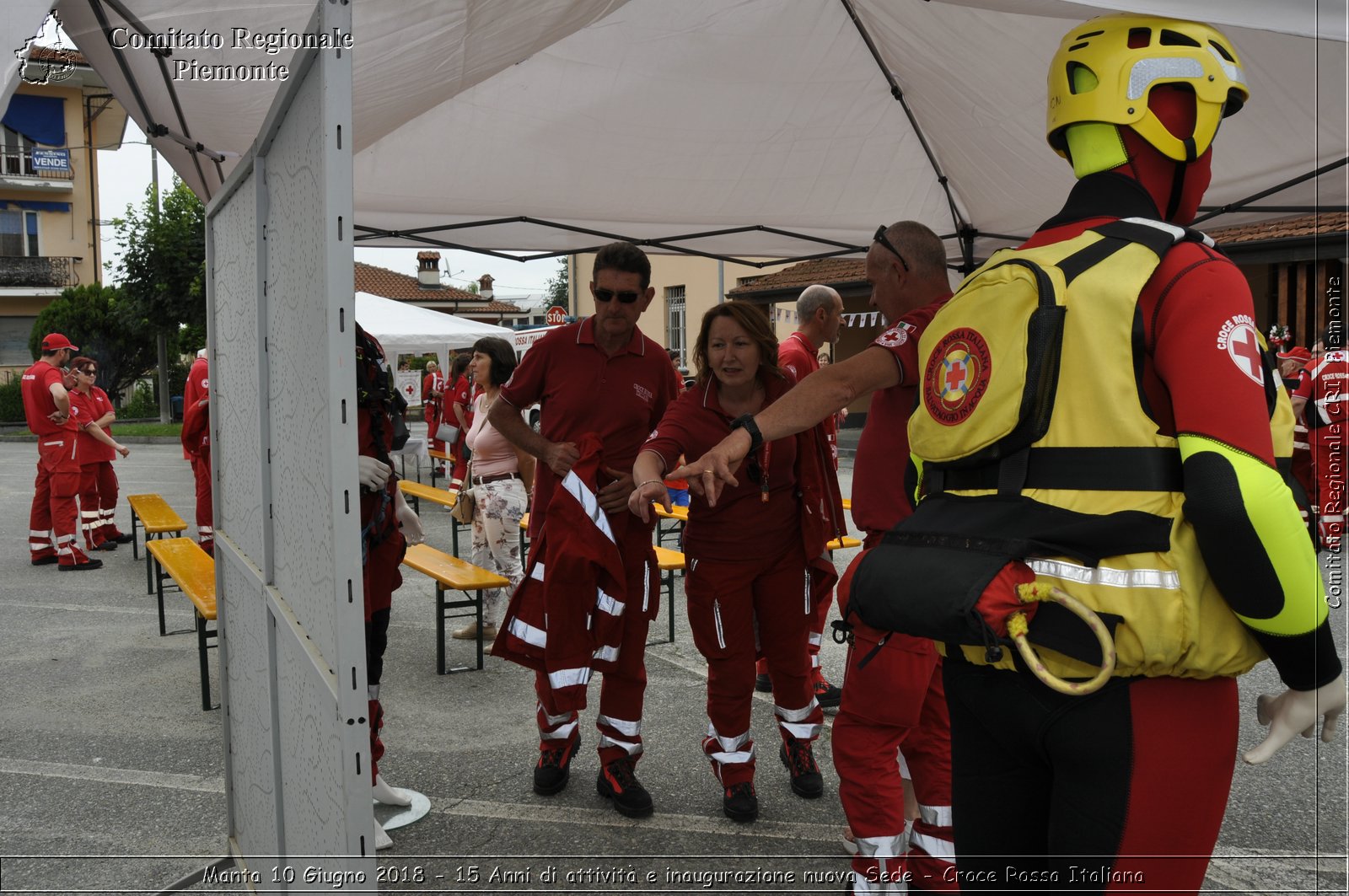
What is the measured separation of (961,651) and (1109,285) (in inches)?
26.4

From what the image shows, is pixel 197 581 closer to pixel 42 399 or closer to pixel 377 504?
pixel 377 504

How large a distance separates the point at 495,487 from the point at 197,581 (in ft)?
5.87

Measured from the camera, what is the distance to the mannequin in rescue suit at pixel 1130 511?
4.79 feet

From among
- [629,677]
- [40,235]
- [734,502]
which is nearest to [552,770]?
[629,677]

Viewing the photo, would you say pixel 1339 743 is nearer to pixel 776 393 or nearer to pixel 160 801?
pixel 776 393

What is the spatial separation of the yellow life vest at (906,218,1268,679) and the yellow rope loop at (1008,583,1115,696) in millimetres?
22

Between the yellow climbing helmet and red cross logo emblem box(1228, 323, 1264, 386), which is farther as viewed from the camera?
the yellow climbing helmet

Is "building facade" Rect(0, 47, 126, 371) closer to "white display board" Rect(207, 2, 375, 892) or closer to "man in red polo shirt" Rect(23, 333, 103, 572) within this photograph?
"man in red polo shirt" Rect(23, 333, 103, 572)

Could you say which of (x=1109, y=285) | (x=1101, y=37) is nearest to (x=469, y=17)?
(x=1101, y=37)

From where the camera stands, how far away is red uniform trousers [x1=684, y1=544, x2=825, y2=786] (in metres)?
3.67

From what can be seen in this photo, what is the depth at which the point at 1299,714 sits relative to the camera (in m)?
1.56

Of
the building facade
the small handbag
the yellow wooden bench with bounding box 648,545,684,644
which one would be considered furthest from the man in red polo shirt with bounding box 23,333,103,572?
the building facade

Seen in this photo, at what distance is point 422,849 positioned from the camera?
3551 mm

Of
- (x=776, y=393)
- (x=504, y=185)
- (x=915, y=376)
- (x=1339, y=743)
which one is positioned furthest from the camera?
(x=504, y=185)
